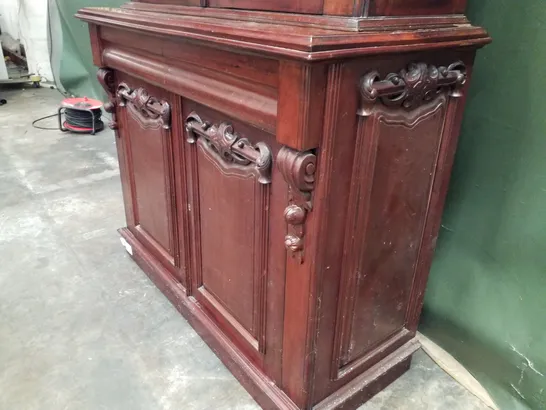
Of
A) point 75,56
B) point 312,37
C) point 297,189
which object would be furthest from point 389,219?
point 75,56

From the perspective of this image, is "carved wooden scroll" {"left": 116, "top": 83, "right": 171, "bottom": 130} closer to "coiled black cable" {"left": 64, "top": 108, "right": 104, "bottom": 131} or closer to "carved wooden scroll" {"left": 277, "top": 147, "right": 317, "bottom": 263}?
"carved wooden scroll" {"left": 277, "top": 147, "right": 317, "bottom": 263}

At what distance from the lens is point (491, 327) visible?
1.40 m

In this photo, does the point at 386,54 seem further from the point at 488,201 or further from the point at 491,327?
the point at 491,327

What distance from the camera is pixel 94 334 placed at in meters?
1.66

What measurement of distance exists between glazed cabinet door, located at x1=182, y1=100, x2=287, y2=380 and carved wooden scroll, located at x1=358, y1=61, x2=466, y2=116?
0.85 ft

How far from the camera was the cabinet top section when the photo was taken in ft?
2.86

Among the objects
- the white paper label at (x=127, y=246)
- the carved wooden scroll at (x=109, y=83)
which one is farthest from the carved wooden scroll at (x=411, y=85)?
the white paper label at (x=127, y=246)

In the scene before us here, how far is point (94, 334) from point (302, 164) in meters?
1.20

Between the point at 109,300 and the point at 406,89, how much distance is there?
4.81ft

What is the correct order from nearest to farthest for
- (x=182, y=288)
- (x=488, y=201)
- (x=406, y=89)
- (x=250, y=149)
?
(x=406, y=89), (x=250, y=149), (x=488, y=201), (x=182, y=288)

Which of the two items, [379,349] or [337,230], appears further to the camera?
[379,349]

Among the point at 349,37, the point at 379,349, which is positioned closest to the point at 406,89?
the point at 349,37

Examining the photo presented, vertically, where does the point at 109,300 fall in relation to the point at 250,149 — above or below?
below

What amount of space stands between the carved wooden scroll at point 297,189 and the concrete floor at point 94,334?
68 centimetres
